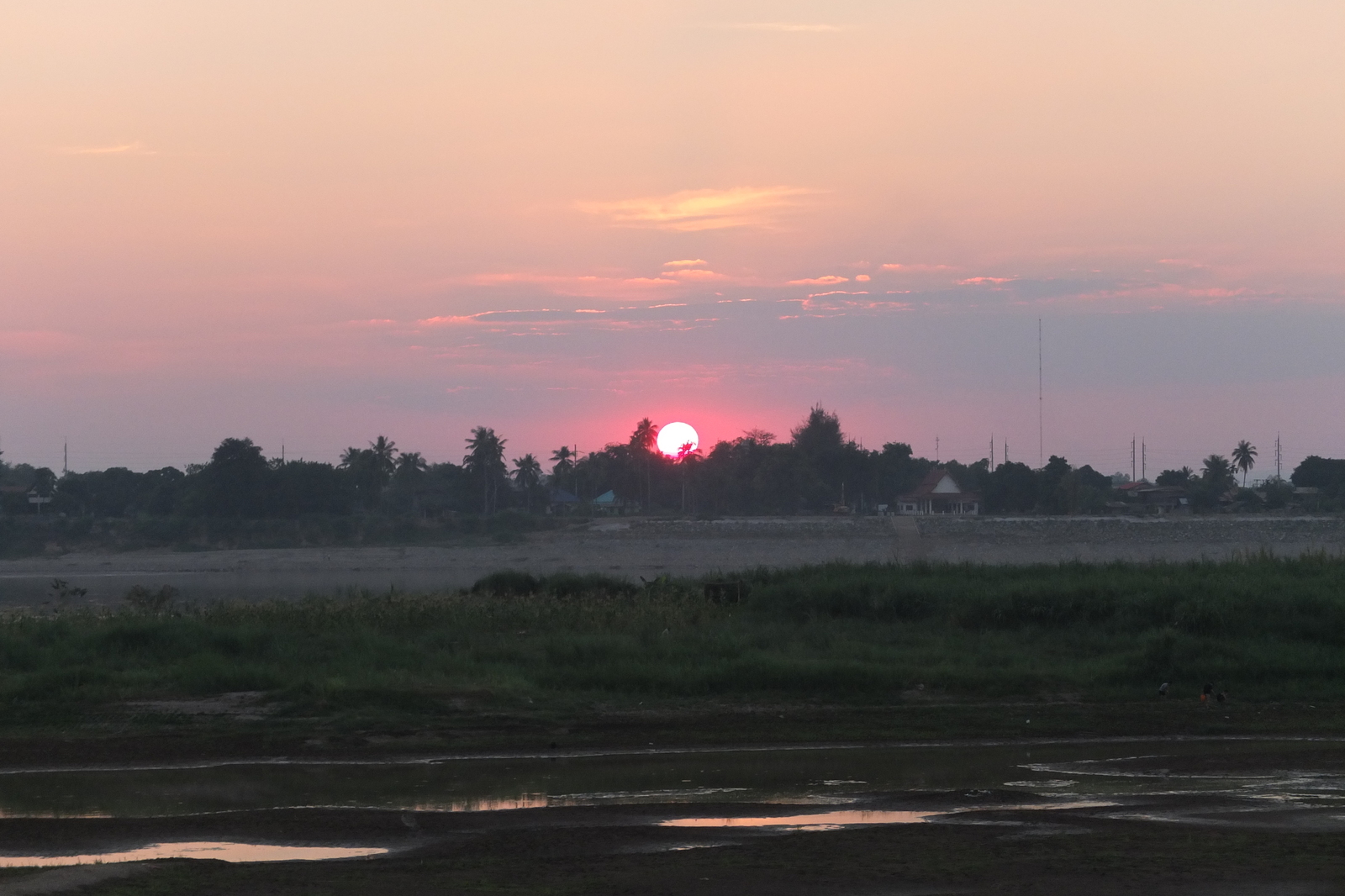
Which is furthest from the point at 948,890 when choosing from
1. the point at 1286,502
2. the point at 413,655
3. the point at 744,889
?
the point at 1286,502

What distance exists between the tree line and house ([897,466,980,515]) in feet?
4.23

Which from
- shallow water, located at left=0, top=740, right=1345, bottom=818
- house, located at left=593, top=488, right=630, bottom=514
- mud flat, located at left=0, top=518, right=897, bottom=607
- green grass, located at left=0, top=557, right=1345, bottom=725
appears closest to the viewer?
shallow water, located at left=0, top=740, right=1345, bottom=818

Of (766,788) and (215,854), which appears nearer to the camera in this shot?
(215,854)

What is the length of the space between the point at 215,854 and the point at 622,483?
386ft

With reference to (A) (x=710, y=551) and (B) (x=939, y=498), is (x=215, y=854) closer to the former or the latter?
(A) (x=710, y=551)

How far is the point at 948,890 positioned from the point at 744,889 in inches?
54.9

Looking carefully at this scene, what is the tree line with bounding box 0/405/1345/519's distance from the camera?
96.6 meters

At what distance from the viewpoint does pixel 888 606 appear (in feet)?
86.1

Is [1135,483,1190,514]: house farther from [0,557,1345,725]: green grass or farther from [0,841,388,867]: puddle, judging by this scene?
[0,841,388,867]: puddle

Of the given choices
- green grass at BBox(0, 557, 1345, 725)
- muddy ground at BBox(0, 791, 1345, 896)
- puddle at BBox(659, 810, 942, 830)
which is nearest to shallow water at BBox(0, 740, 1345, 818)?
puddle at BBox(659, 810, 942, 830)

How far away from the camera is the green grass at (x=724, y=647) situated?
1861cm

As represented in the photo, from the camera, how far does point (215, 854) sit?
10414 millimetres

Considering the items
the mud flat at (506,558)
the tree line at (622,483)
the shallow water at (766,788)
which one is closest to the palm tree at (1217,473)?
the tree line at (622,483)

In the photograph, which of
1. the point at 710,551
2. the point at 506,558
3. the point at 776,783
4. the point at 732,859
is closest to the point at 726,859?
the point at 732,859
